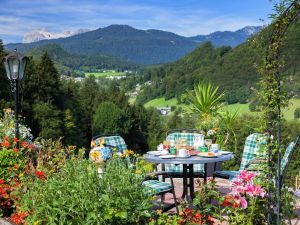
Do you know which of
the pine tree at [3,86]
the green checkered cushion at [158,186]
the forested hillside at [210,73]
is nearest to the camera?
the green checkered cushion at [158,186]

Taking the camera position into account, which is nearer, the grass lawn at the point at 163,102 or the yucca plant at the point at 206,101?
the yucca plant at the point at 206,101

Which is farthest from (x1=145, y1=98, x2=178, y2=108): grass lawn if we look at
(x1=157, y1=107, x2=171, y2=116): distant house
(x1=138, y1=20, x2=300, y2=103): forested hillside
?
(x1=157, y1=107, x2=171, y2=116): distant house

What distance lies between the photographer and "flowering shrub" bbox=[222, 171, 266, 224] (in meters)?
2.80

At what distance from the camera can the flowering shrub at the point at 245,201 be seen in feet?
9.18

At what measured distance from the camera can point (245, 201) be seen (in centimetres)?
278

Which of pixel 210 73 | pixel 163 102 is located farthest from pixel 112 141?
pixel 163 102

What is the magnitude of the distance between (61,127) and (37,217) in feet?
78.7

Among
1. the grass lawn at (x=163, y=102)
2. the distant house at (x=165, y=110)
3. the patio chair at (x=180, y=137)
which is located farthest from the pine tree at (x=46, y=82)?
the grass lawn at (x=163, y=102)

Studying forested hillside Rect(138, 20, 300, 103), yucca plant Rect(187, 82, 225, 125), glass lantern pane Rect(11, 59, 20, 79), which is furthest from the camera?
forested hillside Rect(138, 20, 300, 103)

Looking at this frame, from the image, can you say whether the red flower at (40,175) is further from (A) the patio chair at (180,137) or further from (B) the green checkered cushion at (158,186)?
(A) the patio chair at (180,137)

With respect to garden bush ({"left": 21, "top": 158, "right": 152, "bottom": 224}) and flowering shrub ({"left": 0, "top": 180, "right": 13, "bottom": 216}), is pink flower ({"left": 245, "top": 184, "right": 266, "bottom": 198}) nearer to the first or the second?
garden bush ({"left": 21, "top": 158, "right": 152, "bottom": 224})

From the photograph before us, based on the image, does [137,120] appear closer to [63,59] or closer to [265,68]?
[265,68]

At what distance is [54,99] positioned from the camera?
1103 inches

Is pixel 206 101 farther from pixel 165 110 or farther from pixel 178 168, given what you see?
A: pixel 165 110
